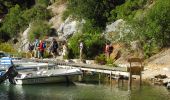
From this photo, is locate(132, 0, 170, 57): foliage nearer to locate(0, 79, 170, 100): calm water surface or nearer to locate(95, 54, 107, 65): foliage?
locate(95, 54, 107, 65): foliage

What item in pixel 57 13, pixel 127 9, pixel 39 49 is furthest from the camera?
pixel 57 13

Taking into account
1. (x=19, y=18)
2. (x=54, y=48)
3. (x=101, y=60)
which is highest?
(x=19, y=18)

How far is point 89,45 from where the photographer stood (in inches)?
2219

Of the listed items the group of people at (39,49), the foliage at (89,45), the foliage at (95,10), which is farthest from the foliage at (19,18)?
the foliage at (89,45)

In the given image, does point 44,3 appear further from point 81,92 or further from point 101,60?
point 81,92

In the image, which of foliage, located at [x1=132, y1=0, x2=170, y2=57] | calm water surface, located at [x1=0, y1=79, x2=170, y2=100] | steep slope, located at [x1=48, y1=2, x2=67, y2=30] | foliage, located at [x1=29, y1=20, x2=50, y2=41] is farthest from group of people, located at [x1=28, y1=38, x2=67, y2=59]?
steep slope, located at [x1=48, y1=2, x2=67, y2=30]

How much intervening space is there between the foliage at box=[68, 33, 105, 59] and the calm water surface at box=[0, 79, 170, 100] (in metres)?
12.9

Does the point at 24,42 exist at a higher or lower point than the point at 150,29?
lower

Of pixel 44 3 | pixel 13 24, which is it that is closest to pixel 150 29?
pixel 13 24

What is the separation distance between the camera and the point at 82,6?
63938 mm

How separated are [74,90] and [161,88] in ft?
21.5

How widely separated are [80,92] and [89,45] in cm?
1780

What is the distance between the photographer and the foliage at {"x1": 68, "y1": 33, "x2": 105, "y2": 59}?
56.5m

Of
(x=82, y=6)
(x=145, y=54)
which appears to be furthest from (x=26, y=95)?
(x=82, y=6)
